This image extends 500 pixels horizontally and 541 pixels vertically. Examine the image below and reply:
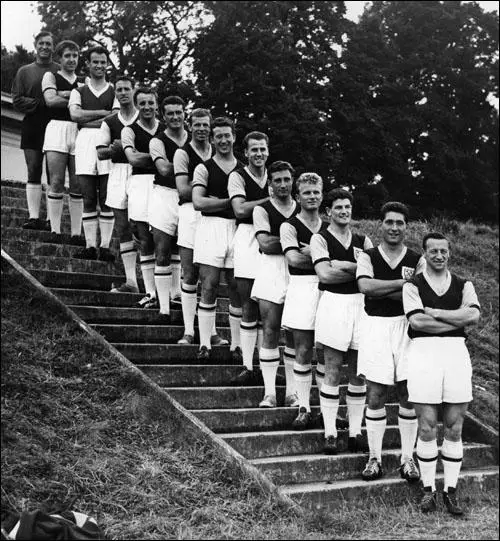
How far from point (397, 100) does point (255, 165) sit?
79.3 feet

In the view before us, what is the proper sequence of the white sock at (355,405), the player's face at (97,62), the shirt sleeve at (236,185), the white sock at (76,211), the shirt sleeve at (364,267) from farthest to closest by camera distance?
the white sock at (76,211)
the player's face at (97,62)
the shirt sleeve at (236,185)
the white sock at (355,405)
the shirt sleeve at (364,267)

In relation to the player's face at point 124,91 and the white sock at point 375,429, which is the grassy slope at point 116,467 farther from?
the player's face at point 124,91

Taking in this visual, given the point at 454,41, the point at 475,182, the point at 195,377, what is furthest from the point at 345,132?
the point at 195,377

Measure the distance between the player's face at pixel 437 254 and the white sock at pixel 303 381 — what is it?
1.45 meters

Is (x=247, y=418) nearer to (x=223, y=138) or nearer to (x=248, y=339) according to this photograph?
(x=248, y=339)

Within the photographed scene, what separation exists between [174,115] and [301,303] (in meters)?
2.77

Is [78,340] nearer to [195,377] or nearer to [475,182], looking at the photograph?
[195,377]

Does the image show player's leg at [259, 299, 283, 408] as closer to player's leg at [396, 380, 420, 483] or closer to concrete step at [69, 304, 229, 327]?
player's leg at [396, 380, 420, 483]

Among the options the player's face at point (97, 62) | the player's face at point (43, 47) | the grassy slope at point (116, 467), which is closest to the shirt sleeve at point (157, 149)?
the player's face at point (97, 62)

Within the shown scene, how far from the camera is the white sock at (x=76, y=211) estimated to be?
9.98 metres

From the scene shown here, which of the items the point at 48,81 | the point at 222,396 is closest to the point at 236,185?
the point at 222,396

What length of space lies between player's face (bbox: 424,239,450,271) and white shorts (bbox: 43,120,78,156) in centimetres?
514

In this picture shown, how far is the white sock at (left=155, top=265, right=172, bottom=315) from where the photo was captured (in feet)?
27.1

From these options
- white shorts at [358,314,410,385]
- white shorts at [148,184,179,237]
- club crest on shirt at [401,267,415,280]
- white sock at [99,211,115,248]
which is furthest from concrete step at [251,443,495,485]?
white sock at [99,211,115,248]
